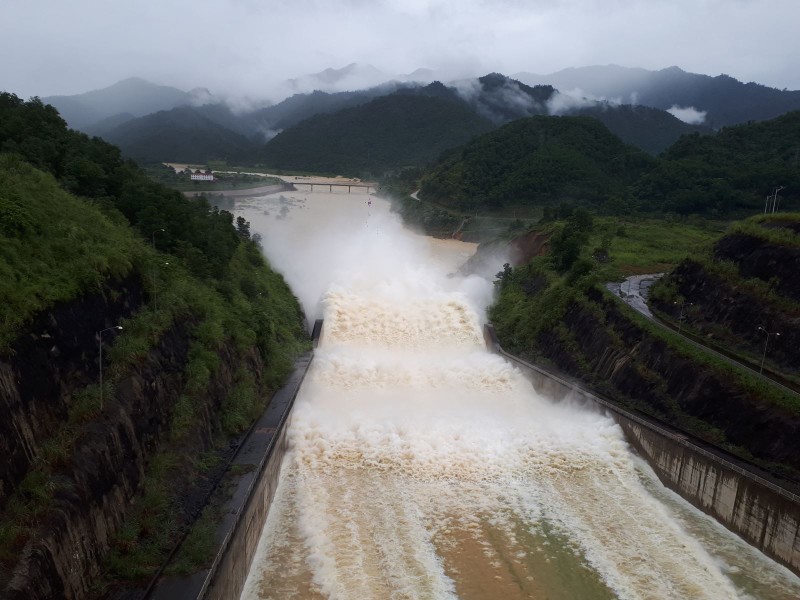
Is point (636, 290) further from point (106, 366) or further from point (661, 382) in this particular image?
point (106, 366)

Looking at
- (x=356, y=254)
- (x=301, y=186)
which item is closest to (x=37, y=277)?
(x=356, y=254)

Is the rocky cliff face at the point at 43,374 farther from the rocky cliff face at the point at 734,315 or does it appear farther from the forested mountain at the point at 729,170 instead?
the forested mountain at the point at 729,170

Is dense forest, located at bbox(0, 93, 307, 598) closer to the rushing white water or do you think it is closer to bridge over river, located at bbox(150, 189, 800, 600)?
bridge over river, located at bbox(150, 189, 800, 600)

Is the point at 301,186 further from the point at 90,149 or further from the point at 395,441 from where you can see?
the point at 395,441

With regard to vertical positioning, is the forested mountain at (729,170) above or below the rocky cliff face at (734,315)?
above

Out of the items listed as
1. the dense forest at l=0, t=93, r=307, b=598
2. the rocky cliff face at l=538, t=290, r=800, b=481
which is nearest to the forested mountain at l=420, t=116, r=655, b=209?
the rocky cliff face at l=538, t=290, r=800, b=481

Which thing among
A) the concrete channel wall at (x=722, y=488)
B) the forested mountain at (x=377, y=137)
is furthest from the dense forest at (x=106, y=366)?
the forested mountain at (x=377, y=137)
